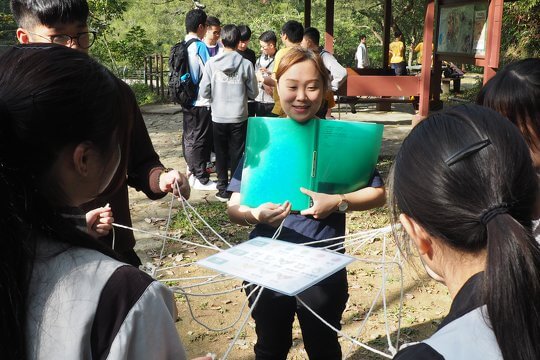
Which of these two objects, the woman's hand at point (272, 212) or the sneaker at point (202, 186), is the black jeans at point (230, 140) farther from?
the woman's hand at point (272, 212)

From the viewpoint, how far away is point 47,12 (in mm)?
1990

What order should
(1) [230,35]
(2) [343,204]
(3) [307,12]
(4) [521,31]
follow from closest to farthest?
(2) [343,204], (1) [230,35], (3) [307,12], (4) [521,31]

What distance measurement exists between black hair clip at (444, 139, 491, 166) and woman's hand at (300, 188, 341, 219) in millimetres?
1047

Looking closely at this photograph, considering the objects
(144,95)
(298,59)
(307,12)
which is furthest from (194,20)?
(144,95)

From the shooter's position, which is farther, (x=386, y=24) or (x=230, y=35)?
(x=386, y=24)

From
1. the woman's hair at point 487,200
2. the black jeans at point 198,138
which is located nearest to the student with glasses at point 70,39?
the woman's hair at point 487,200

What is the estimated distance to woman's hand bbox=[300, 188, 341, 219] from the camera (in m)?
2.09

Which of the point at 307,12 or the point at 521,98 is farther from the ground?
the point at 307,12

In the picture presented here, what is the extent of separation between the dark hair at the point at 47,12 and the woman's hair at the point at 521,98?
153cm

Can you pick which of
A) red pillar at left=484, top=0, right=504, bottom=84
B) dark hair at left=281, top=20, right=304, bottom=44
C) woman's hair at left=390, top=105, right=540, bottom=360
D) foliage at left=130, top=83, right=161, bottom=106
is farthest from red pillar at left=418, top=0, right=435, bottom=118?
woman's hair at left=390, top=105, right=540, bottom=360

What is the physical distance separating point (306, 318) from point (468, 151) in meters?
1.31

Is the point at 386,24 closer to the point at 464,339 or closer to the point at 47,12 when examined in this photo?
the point at 47,12

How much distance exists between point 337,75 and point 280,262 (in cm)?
528

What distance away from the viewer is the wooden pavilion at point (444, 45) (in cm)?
609
